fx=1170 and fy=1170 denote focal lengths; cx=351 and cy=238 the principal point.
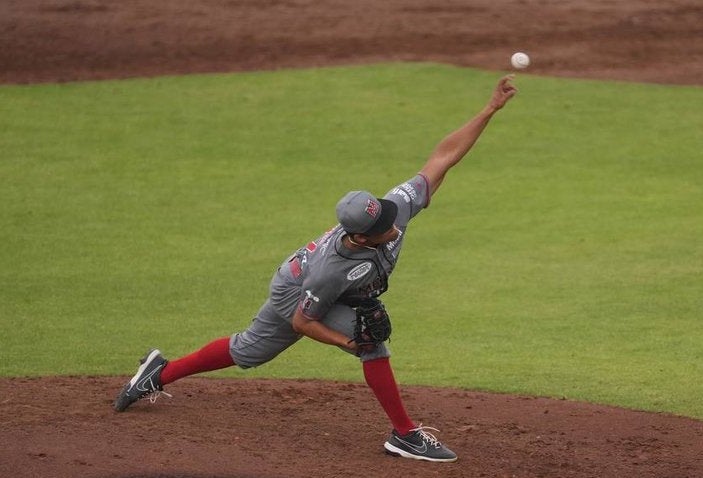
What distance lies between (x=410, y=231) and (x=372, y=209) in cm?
674

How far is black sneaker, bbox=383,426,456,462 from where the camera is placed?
20.9ft

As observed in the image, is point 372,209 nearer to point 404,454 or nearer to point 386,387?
point 386,387

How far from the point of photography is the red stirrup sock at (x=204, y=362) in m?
6.87

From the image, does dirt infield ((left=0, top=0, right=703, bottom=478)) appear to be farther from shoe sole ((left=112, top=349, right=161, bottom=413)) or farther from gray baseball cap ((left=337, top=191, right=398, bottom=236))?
gray baseball cap ((left=337, top=191, right=398, bottom=236))

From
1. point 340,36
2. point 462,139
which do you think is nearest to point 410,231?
point 462,139

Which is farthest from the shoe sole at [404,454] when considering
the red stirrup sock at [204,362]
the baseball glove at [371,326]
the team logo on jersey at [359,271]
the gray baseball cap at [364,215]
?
the gray baseball cap at [364,215]

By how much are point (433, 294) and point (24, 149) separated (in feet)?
23.2

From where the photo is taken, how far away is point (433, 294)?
35.2 ft

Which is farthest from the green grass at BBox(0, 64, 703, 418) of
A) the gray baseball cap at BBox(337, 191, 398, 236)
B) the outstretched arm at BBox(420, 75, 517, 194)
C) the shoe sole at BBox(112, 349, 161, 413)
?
the gray baseball cap at BBox(337, 191, 398, 236)

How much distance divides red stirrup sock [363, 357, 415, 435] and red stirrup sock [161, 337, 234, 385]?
3.14 ft

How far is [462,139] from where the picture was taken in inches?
266

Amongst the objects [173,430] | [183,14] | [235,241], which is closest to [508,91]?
[173,430]

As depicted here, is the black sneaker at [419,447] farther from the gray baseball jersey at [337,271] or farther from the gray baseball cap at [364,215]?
the gray baseball cap at [364,215]

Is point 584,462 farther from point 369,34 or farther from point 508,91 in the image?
point 369,34
